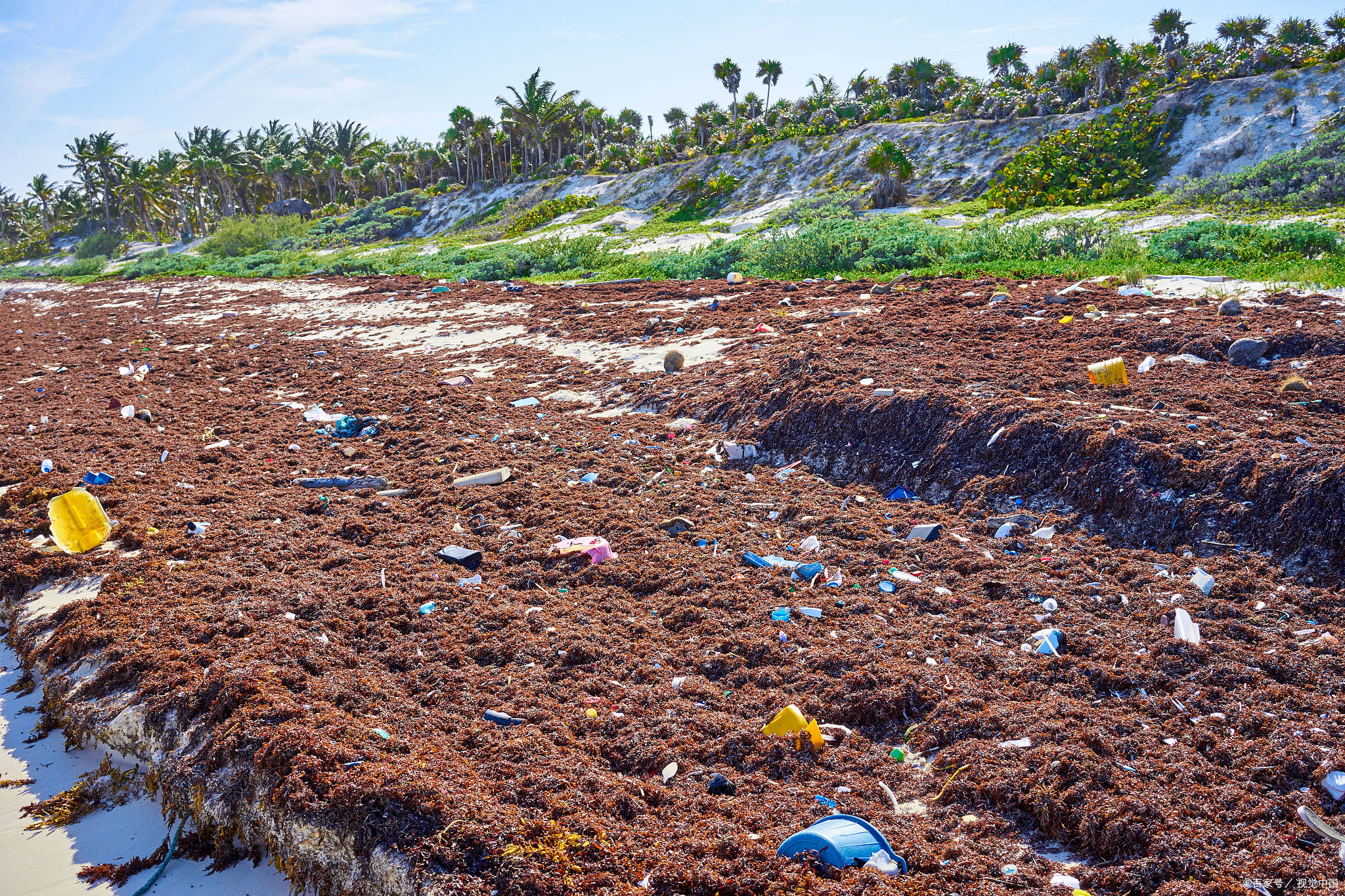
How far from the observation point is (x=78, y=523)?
5.27 m

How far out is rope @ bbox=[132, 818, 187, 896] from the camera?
2836 mm

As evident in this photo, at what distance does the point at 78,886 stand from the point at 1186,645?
4.58 meters

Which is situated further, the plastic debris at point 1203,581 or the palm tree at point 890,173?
the palm tree at point 890,173

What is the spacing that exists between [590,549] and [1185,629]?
316 centimetres

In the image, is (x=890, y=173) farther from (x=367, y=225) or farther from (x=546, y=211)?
(x=367, y=225)

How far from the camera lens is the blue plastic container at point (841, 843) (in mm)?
2535

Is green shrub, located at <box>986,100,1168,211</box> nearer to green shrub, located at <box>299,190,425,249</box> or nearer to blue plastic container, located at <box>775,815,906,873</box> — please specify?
blue plastic container, located at <box>775,815,906,873</box>

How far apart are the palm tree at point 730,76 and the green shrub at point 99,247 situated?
44.8 m

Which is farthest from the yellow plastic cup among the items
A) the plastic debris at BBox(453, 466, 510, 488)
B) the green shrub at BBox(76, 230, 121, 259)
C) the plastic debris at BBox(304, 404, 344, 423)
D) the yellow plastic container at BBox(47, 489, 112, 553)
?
the green shrub at BBox(76, 230, 121, 259)

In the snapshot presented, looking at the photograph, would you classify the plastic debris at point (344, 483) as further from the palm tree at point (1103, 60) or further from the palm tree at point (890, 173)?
the palm tree at point (1103, 60)

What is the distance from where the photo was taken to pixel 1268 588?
149 inches

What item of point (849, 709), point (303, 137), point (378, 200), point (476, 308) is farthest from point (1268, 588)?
point (303, 137)

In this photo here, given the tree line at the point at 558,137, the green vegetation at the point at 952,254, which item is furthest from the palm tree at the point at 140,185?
the green vegetation at the point at 952,254

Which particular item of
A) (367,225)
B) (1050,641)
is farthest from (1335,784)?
(367,225)
